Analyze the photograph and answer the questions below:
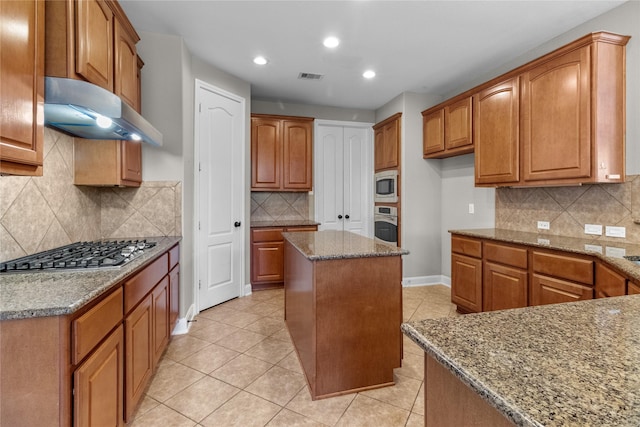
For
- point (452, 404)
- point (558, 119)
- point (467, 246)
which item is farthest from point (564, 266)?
point (452, 404)

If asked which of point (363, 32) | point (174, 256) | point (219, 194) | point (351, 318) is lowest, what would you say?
point (351, 318)

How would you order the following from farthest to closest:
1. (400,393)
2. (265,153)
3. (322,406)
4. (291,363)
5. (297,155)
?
(297,155)
(265,153)
(291,363)
(400,393)
(322,406)

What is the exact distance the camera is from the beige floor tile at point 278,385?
192cm

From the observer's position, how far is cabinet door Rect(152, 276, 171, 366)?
1991mm

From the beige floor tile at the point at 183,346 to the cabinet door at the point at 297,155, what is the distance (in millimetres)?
2342

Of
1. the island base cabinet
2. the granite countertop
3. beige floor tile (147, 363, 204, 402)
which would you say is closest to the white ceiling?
the granite countertop

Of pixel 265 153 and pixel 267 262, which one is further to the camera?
pixel 265 153

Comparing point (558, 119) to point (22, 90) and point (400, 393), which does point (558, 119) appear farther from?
point (22, 90)

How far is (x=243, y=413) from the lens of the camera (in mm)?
1771

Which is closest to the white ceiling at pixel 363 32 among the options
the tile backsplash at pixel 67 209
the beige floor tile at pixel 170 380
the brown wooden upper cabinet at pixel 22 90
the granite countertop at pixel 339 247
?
the brown wooden upper cabinet at pixel 22 90

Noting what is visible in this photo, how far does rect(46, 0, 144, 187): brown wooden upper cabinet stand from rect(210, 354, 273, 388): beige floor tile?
1.57 m

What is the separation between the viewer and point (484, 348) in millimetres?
688

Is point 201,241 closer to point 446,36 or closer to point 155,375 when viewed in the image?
point 155,375

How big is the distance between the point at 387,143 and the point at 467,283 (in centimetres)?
233
